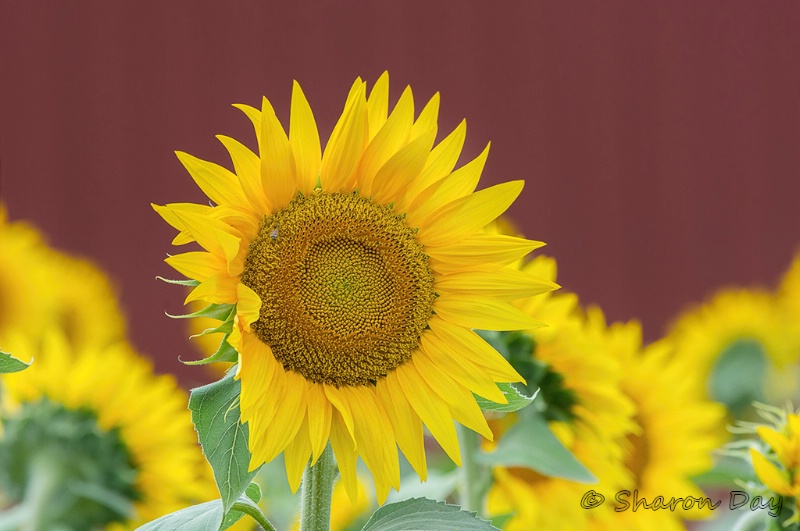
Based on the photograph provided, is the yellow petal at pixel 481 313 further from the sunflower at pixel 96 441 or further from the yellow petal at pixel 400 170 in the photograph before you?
the sunflower at pixel 96 441

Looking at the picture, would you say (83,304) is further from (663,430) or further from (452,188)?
(452,188)

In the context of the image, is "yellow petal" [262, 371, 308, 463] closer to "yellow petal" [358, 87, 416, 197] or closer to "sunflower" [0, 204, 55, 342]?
"yellow petal" [358, 87, 416, 197]

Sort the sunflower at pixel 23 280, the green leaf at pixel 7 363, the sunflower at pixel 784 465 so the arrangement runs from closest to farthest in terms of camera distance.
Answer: the green leaf at pixel 7 363
the sunflower at pixel 784 465
the sunflower at pixel 23 280

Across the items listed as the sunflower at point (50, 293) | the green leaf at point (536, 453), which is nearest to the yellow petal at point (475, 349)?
the green leaf at point (536, 453)

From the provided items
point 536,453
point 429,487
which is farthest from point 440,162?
point 429,487

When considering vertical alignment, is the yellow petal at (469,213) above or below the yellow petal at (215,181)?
above

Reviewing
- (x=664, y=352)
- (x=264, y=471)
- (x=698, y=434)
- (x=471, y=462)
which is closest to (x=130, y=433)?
(x=264, y=471)
